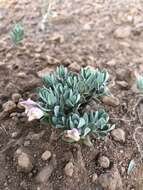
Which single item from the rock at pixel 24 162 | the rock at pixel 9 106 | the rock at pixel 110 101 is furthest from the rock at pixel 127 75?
the rock at pixel 24 162

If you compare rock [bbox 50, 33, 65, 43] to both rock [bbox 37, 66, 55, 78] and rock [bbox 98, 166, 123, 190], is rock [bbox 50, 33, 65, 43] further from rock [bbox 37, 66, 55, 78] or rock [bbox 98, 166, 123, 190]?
rock [bbox 98, 166, 123, 190]

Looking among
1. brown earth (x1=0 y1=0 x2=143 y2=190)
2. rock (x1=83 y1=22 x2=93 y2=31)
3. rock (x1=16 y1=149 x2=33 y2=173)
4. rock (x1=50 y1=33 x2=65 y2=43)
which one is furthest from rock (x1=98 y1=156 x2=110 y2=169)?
rock (x1=83 y1=22 x2=93 y2=31)

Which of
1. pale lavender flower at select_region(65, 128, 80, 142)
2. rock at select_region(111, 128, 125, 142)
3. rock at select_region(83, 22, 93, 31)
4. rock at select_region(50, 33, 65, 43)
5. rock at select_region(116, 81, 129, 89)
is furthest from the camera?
rock at select_region(83, 22, 93, 31)

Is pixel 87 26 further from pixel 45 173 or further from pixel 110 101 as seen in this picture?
pixel 45 173

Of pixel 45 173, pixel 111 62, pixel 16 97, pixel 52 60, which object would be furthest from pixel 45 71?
pixel 45 173

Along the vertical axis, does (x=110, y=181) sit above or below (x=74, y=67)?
below

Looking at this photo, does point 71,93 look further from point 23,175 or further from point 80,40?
point 80,40

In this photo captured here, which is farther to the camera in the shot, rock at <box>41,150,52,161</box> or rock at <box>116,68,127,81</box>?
rock at <box>116,68,127,81</box>

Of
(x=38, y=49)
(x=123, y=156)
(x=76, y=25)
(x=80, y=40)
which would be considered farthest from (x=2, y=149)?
(x=76, y=25)
